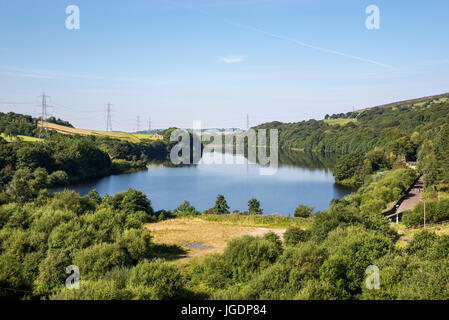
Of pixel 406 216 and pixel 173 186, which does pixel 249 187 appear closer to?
pixel 173 186

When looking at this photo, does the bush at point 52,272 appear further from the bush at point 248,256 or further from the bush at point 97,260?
the bush at point 248,256

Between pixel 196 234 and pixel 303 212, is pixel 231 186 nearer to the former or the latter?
pixel 303 212

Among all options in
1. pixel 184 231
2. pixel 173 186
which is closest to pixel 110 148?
pixel 173 186

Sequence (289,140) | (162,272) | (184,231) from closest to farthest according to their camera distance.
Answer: (162,272) → (184,231) → (289,140)

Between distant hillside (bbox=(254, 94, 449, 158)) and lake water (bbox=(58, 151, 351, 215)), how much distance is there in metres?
15.9

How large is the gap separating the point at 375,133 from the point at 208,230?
81.4 m

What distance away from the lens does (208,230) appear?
24516mm

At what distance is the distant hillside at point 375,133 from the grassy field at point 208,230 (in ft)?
154

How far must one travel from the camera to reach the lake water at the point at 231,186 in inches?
1603

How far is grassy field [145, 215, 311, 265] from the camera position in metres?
20.6
